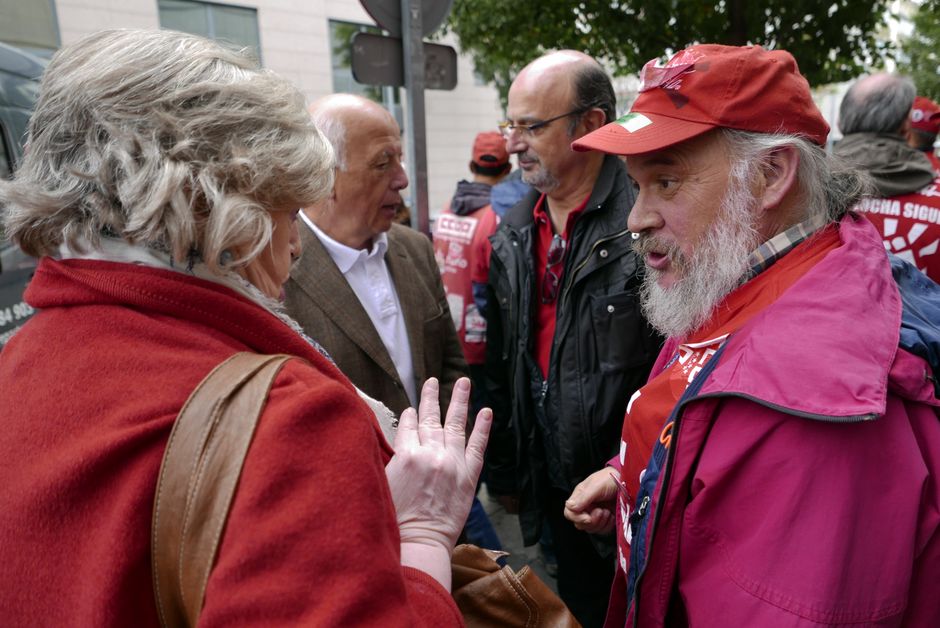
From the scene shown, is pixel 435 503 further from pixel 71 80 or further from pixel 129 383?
pixel 71 80

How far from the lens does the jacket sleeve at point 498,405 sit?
3092 millimetres

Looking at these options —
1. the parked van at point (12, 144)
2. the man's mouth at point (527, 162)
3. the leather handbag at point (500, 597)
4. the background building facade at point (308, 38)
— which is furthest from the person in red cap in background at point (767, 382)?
the background building facade at point (308, 38)

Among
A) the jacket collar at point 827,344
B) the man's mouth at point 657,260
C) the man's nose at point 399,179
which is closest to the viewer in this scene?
the jacket collar at point 827,344

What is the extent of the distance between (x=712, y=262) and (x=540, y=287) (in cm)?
122

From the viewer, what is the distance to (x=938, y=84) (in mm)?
17203

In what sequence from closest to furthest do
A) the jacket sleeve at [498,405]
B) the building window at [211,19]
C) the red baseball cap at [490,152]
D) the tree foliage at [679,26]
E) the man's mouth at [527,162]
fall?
the man's mouth at [527,162], the jacket sleeve at [498,405], the red baseball cap at [490,152], the tree foliage at [679,26], the building window at [211,19]

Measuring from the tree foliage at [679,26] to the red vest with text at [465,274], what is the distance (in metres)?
3.65

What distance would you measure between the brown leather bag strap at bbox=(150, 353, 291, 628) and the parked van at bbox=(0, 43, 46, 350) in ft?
12.7

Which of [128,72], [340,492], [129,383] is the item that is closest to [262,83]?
[128,72]

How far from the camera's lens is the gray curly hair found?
3.11 feet

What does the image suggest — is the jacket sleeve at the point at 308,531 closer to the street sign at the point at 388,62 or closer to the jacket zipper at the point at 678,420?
the jacket zipper at the point at 678,420

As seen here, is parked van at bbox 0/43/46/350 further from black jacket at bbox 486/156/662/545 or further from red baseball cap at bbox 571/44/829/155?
red baseball cap at bbox 571/44/829/155

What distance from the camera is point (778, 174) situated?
1429 mm

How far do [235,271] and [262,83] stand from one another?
329mm
